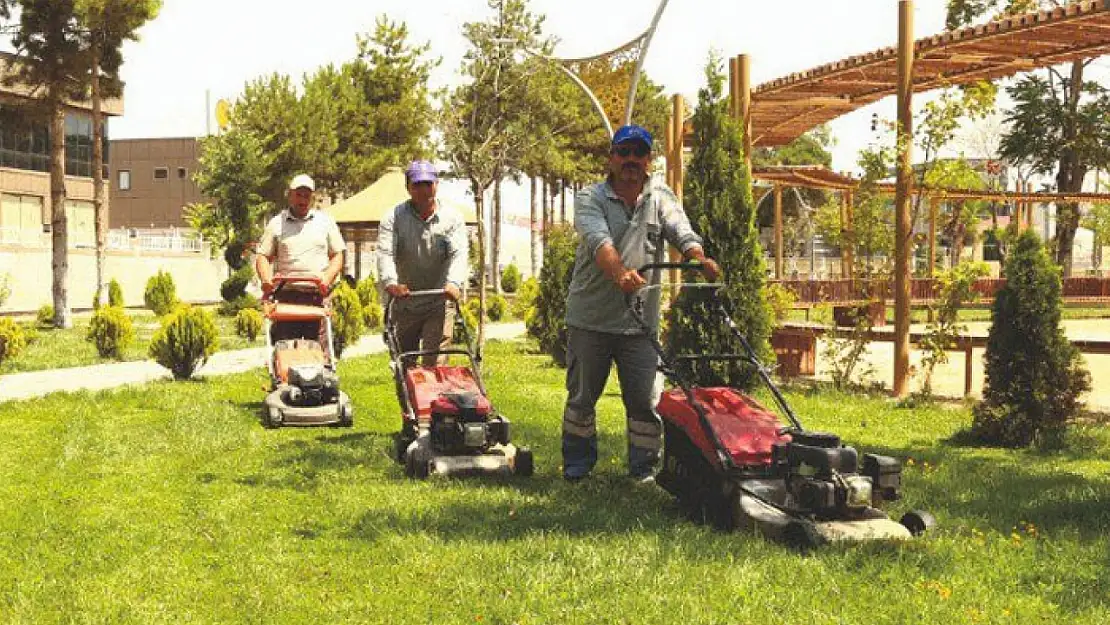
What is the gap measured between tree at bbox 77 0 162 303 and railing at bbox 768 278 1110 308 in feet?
50.6

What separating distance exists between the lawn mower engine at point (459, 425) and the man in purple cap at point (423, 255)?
0.99 meters

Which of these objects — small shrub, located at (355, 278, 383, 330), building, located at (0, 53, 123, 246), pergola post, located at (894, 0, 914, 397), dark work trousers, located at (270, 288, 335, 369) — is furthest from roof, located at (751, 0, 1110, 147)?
building, located at (0, 53, 123, 246)

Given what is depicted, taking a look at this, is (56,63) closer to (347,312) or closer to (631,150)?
(347,312)

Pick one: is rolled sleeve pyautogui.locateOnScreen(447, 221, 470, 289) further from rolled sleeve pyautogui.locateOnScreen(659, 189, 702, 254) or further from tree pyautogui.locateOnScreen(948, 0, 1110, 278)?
tree pyautogui.locateOnScreen(948, 0, 1110, 278)

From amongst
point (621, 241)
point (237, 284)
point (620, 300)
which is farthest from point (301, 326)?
point (237, 284)

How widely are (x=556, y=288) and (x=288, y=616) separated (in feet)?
42.1

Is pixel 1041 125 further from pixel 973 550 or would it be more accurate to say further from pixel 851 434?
pixel 973 550

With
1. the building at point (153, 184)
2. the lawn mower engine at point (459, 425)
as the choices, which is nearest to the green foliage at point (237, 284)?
the lawn mower engine at point (459, 425)

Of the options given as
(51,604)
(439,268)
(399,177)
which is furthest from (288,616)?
(399,177)

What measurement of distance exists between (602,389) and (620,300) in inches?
22.8

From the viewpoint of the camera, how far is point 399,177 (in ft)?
115

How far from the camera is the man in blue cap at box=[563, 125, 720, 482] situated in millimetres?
6516

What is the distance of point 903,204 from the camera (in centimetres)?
1281

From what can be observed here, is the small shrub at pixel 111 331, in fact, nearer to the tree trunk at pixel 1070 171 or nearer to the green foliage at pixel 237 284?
the green foliage at pixel 237 284
